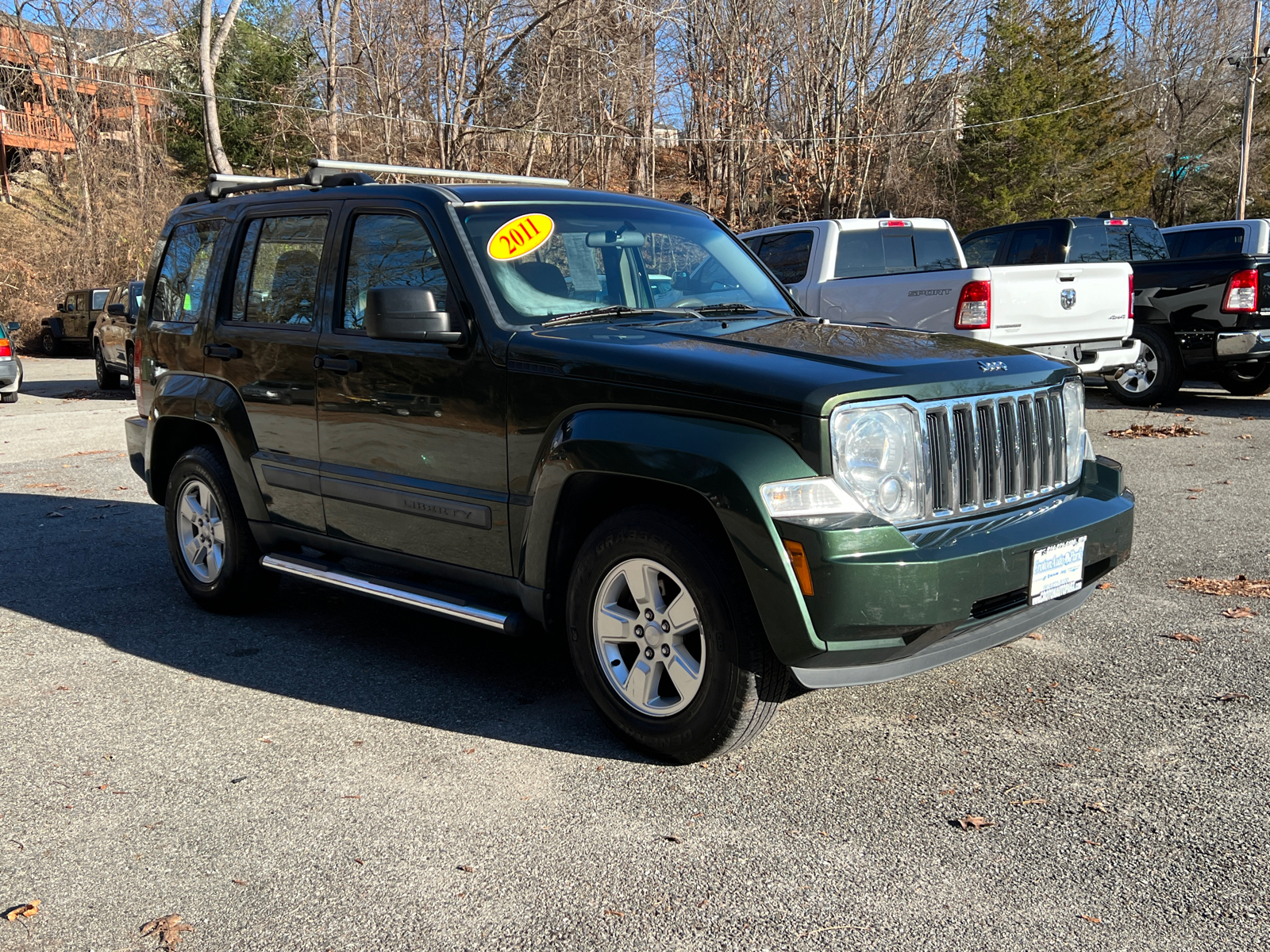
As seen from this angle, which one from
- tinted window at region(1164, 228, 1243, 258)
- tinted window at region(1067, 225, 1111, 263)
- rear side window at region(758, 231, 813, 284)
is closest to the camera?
rear side window at region(758, 231, 813, 284)

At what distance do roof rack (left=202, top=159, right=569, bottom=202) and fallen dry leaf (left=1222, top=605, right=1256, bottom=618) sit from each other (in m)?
3.77

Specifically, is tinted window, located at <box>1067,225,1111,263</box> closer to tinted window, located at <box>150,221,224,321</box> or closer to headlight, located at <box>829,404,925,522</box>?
tinted window, located at <box>150,221,224,321</box>

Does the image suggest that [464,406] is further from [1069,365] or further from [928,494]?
[1069,365]

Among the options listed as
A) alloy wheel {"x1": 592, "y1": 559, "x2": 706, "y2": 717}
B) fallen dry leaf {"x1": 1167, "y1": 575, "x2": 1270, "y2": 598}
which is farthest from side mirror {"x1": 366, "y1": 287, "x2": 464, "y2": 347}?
fallen dry leaf {"x1": 1167, "y1": 575, "x2": 1270, "y2": 598}

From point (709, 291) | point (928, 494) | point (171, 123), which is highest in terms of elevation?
point (171, 123)

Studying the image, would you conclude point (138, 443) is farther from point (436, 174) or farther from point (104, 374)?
point (104, 374)

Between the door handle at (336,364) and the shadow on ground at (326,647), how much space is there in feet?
3.28

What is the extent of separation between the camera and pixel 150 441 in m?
6.17

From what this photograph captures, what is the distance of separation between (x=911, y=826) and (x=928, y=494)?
1027 millimetres

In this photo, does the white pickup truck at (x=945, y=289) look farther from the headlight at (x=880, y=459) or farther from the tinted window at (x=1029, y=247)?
the headlight at (x=880, y=459)

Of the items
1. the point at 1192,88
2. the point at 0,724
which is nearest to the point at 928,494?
the point at 0,724

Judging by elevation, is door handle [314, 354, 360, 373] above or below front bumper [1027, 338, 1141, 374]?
above

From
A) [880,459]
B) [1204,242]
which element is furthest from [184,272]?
[1204,242]

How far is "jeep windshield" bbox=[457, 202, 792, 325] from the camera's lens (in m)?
4.50
